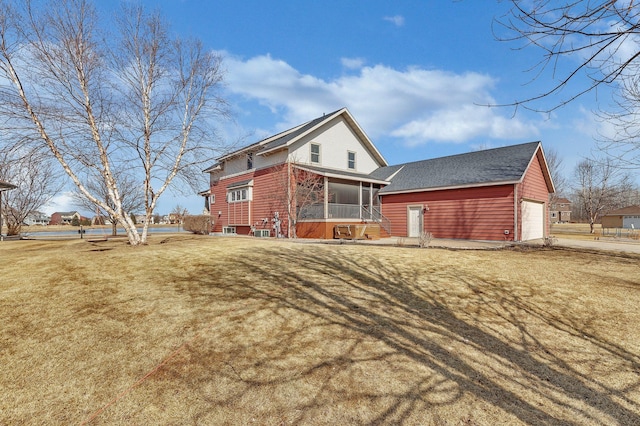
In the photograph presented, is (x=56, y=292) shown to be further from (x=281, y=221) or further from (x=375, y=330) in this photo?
(x=281, y=221)

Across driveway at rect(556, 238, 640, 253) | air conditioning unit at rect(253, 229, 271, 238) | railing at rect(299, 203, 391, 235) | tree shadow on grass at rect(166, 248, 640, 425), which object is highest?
railing at rect(299, 203, 391, 235)

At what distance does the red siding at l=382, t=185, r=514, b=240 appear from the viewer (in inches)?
669

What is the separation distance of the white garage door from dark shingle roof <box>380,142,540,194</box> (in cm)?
223

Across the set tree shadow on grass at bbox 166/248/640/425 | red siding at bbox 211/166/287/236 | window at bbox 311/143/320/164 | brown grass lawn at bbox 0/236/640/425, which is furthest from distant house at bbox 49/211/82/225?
tree shadow on grass at bbox 166/248/640/425

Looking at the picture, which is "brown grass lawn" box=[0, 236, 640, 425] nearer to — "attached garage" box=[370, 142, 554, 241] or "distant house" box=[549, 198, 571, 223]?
"attached garage" box=[370, 142, 554, 241]

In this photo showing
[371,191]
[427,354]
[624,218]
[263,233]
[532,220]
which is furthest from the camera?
[624,218]

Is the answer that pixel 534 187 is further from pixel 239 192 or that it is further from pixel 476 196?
pixel 239 192

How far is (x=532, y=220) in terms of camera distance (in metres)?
18.9

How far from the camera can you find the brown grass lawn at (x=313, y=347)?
9.55 ft

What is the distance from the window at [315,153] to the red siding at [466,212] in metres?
6.54

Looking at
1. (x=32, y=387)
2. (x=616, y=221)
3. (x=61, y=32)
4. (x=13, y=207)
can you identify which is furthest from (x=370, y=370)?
(x=616, y=221)

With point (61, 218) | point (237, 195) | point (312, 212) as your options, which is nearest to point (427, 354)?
point (312, 212)

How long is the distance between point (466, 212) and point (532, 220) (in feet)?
14.7

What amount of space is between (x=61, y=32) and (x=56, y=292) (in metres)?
10.6
